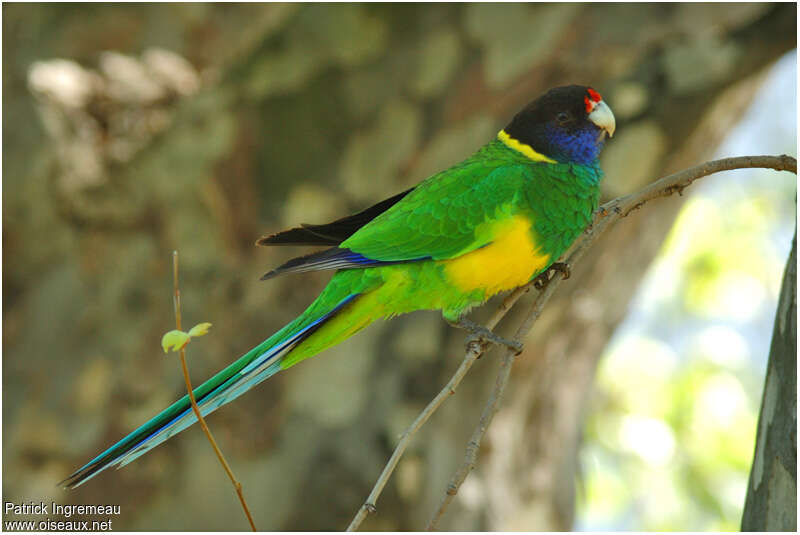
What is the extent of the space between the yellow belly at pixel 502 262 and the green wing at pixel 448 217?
0.03 metres

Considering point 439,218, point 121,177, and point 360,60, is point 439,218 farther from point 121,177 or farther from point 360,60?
point 121,177

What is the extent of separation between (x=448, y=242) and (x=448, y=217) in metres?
0.08

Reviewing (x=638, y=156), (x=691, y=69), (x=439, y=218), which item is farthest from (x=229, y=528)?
(x=691, y=69)

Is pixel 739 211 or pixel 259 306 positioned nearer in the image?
pixel 259 306

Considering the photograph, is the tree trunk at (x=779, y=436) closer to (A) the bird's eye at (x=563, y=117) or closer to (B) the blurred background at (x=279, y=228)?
(A) the bird's eye at (x=563, y=117)

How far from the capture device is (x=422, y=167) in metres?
4.04

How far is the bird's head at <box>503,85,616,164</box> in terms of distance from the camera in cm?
251

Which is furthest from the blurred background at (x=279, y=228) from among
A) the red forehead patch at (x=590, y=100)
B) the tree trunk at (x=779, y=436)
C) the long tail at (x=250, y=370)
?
the tree trunk at (x=779, y=436)

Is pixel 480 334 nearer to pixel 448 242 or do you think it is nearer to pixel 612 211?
pixel 448 242

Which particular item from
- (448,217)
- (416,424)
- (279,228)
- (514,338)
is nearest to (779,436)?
(514,338)

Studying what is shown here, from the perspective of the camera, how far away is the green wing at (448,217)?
7.55 feet

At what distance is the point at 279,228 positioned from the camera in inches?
158

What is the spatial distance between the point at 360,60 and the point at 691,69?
5.48ft

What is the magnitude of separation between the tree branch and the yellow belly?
3.6 inches
